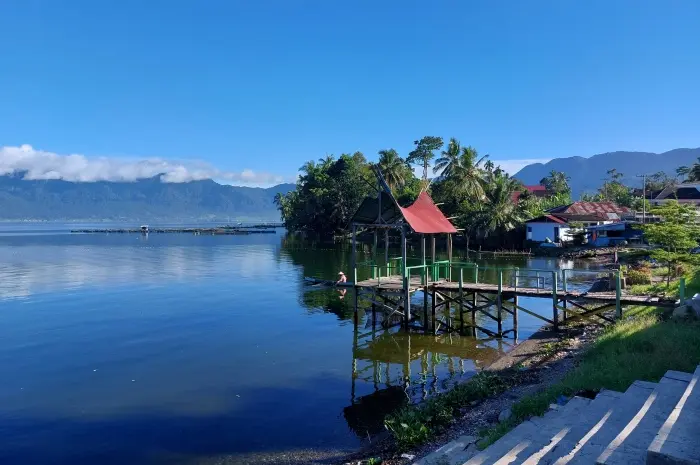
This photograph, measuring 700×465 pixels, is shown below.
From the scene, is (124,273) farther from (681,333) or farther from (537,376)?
(681,333)

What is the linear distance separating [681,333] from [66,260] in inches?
2947

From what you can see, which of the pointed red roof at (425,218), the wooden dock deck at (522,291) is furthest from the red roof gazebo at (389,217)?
the wooden dock deck at (522,291)

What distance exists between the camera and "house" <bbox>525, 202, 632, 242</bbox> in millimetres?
72812

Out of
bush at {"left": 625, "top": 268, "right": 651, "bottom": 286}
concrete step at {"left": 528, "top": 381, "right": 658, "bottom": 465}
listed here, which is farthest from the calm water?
bush at {"left": 625, "top": 268, "right": 651, "bottom": 286}

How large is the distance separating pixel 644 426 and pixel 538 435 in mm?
2027

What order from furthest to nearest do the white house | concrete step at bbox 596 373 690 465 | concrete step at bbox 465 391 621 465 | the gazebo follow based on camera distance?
the white house, the gazebo, concrete step at bbox 465 391 621 465, concrete step at bbox 596 373 690 465

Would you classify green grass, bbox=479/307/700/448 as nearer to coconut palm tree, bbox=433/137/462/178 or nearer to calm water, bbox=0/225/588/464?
calm water, bbox=0/225/588/464

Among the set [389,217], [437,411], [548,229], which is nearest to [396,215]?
[389,217]

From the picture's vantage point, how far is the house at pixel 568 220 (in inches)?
2867

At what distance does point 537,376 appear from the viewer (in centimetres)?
1750

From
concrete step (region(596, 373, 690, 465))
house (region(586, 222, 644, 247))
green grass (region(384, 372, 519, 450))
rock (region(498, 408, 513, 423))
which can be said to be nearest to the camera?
concrete step (region(596, 373, 690, 465))

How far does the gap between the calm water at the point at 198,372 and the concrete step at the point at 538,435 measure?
5620 mm

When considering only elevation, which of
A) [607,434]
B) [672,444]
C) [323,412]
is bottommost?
[323,412]

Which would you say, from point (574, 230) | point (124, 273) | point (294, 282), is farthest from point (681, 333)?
point (574, 230)
